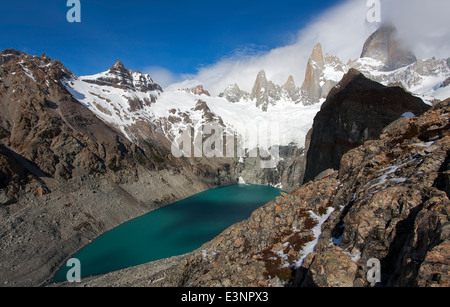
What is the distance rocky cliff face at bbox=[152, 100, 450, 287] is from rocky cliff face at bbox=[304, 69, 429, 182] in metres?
33.3

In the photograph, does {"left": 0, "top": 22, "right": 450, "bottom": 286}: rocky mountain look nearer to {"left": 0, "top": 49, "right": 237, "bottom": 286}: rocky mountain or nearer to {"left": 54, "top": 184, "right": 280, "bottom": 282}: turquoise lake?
{"left": 0, "top": 49, "right": 237, "bottom": 286}: rocky mountain

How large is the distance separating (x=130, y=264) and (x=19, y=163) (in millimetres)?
51776

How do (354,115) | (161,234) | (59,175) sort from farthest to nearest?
(59,175) → (161,234) → (354,115)

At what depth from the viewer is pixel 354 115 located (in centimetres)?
6103

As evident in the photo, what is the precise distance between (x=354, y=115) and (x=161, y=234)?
59.9 meters

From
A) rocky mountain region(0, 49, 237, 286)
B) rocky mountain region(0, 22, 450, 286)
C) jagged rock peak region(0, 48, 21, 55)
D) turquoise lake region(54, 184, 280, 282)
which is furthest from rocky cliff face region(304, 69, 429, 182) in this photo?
jagged rock peak region(0, 48, 21, 55)

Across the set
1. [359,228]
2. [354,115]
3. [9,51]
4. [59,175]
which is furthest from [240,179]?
[359,228]

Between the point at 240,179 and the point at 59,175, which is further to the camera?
the point at 240,179

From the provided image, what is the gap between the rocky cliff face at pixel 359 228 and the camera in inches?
427

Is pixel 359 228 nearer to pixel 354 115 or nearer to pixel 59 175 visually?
pixel 354 115

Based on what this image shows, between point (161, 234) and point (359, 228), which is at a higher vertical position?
point (359, 228)

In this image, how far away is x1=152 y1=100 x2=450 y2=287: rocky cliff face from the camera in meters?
10.8

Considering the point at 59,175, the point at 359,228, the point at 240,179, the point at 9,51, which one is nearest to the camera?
the point at 359,228
